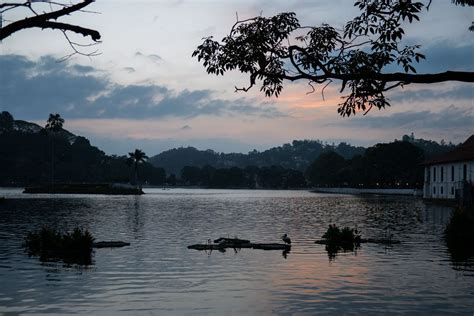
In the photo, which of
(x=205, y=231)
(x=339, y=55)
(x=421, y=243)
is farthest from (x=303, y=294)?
(x=205, y=231)

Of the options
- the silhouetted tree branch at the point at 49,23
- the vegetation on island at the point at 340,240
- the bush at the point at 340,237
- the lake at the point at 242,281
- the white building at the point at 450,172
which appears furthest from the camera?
the white building at the point at 450,172

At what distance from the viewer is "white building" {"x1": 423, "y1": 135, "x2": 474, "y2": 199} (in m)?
80.7

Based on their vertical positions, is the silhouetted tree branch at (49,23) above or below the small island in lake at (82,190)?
above

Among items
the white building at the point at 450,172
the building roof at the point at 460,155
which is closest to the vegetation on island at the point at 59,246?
the white building at the point at 450,172

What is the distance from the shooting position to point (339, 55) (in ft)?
40.9

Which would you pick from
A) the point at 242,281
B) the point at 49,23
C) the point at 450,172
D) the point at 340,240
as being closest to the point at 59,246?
the point at 242,281

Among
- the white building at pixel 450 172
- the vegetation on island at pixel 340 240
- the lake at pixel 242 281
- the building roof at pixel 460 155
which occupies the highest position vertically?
the building roof at pixel 460 155

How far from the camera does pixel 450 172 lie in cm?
8700

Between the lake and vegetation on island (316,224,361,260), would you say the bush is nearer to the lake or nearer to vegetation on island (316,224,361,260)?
vegetation on island (316,224,361,260)

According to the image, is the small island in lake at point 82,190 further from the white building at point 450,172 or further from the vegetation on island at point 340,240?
the vegetation on island at point 340,240

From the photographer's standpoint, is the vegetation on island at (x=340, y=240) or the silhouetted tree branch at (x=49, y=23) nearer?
the silhouetted tree branch at (x=49, y=23)

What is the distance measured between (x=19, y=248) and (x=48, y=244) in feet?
9.15

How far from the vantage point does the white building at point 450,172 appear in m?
80.7

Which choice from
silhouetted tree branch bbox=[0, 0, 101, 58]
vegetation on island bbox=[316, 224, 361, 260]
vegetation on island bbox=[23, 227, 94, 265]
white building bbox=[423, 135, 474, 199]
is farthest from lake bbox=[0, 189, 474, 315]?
white building bbox=[423, 135, 474, 199]
